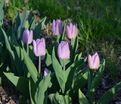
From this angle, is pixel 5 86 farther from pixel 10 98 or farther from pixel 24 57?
pixel 24 57

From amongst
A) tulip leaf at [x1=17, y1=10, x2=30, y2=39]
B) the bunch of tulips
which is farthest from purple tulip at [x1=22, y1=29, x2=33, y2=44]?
tulip leaf at [x1=17, y1=10, x2=30, y2=39]

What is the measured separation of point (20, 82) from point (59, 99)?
0.29m

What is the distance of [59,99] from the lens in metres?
2.61

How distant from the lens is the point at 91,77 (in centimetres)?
256

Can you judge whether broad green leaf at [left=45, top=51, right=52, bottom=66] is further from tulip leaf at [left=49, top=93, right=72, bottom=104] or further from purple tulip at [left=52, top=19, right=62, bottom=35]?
tulip leaf at [left=49, top=93, right=72, bottom=104]

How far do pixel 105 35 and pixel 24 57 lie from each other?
1.15m

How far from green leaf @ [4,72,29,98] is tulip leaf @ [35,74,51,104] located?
0.57 ft

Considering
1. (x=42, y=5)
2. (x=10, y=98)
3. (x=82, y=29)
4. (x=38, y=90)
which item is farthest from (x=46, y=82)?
(x=42, y=5)

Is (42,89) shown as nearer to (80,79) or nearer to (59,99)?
(59,99)

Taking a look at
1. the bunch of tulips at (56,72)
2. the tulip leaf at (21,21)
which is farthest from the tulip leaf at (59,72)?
the tulip leaf at (21,21)

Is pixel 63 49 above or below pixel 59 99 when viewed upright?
above

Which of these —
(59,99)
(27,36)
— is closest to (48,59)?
(27,36)

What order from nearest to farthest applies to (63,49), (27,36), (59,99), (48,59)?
(63,49) → (59,99) → (27,36) → (48,59)

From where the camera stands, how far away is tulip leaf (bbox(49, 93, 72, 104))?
2616mm
